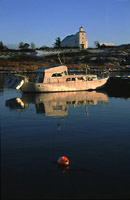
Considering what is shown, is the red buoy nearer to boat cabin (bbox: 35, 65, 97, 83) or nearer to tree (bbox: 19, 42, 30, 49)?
boat cabin (bbox: 35, 65, 97, 83)

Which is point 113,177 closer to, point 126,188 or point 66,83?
point 126,188

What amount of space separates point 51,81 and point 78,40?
151 metres

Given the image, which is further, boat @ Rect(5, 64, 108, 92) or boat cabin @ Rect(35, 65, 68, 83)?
boat @ Rect(5, 64, 108, 92)

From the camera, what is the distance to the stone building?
179 metres

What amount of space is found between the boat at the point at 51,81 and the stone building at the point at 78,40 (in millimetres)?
144728

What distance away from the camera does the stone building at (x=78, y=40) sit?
17888 centimetres

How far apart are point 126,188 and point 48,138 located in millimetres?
7126

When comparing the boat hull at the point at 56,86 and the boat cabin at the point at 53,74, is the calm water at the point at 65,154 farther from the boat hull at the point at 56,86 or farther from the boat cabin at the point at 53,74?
the boat hull at the point at 56,86

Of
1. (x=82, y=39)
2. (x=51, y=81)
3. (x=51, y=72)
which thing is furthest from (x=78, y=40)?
(x=51, y=72)

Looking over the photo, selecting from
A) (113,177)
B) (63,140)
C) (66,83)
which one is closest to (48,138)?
(63,140)

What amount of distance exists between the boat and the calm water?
50.5ft

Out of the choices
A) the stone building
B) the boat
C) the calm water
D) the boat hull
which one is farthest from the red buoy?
the stone building

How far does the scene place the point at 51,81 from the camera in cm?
3803

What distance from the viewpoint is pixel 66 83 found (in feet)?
128
